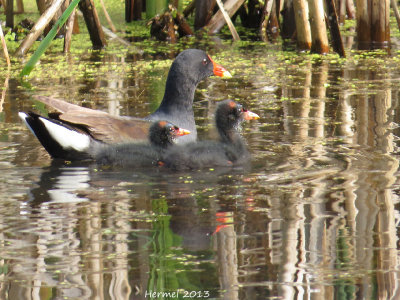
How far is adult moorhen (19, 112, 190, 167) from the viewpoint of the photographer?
4.94m

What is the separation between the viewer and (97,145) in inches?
198

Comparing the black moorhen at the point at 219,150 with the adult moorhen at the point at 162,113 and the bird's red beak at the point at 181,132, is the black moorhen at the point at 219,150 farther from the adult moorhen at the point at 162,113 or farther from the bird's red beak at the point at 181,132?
the adult moorhen at the point at 162,113

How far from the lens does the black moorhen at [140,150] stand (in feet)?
16.2

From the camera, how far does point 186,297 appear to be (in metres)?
2.89

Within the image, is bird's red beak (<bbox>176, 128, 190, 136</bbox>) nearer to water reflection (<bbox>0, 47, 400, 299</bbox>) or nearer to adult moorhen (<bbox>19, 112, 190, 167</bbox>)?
adult moorhen (<bbox>19, 112, 190, 167</bbox>)

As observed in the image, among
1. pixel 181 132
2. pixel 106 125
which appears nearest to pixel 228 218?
pixel 181 132

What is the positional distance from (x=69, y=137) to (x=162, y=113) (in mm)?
784

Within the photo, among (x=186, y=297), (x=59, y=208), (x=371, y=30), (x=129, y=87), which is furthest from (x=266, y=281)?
(x=371, y=30)

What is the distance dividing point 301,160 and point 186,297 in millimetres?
2162

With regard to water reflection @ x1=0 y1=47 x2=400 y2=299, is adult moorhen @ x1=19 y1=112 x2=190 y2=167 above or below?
above

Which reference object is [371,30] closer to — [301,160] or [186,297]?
[301,160]

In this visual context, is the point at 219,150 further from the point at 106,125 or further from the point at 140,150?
the point at 106,125

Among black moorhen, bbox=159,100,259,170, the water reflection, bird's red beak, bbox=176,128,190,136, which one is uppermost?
bird's red beak, bbox=176,128,190,136

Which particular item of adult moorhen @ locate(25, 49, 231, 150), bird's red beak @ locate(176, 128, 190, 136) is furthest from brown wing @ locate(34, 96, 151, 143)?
bird's red beak @ locate(176, 128, 190, 136)
